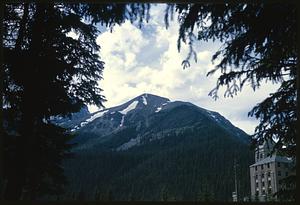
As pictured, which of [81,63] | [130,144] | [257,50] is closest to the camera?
[257,50]

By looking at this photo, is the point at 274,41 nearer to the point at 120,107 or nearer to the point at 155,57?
the point at 155,57

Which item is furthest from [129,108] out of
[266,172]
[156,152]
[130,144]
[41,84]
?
[266,172]

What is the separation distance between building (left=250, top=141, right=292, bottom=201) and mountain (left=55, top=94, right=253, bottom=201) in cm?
7

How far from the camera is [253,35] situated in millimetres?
2660

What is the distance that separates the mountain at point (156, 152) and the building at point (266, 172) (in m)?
0.07

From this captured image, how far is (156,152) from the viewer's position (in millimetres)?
2893

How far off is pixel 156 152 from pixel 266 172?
Answer: 0.90m

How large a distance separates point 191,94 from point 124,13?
2.81 ft

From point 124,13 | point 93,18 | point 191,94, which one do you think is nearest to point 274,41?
point 191,94

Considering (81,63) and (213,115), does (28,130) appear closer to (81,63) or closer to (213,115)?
(81,63)

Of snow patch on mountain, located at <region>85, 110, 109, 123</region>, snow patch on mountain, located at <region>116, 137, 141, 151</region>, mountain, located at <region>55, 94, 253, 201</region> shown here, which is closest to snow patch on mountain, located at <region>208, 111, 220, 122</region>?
mountain, located at <region>55, 94, 253, 201</region>

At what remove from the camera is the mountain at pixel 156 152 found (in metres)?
2.85

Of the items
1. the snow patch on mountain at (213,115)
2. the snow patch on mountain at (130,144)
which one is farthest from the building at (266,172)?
the snow patch on mountain at (130,144)

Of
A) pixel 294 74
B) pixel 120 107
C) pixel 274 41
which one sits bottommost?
pixel 120 107
